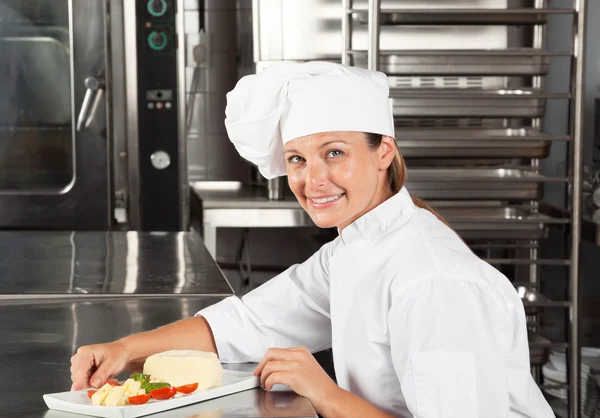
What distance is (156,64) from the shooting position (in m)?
3.48

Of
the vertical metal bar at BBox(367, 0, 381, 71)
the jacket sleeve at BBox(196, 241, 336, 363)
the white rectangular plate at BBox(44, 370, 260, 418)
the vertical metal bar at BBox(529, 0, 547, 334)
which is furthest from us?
the vertical metal bar at BBox(529, 0, 547, 334)

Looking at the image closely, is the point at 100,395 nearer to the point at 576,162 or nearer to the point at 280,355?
the point at 280,355

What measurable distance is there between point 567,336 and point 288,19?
4.92ft

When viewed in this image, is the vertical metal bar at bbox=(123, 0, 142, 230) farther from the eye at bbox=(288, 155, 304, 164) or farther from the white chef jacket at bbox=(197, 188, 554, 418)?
the eye at bbox=(288, 155, 304, 164)

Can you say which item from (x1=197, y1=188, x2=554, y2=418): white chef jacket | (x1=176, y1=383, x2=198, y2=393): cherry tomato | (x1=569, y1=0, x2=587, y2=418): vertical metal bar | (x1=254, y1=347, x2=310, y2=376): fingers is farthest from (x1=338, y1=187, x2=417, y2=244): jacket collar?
(x1=569, y1=0, x2=587, y2=418): vertical metal bar

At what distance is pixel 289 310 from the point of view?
154 cm

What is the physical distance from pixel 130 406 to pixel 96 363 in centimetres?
23

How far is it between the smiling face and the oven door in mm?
2334

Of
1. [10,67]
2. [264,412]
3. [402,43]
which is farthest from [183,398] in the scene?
[10,67]

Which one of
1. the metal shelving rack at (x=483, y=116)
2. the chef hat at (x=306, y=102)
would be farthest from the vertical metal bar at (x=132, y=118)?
the chef hat at (x=306, y=102)

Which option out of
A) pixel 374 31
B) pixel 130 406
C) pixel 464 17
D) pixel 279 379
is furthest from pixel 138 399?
pixel 464 17

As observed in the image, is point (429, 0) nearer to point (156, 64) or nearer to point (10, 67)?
point (156, 64)

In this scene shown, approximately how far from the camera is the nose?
1.28 m

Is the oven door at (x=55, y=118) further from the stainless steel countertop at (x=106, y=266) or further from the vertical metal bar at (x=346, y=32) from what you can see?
the vertical metal bar at (x=346, y=32)
